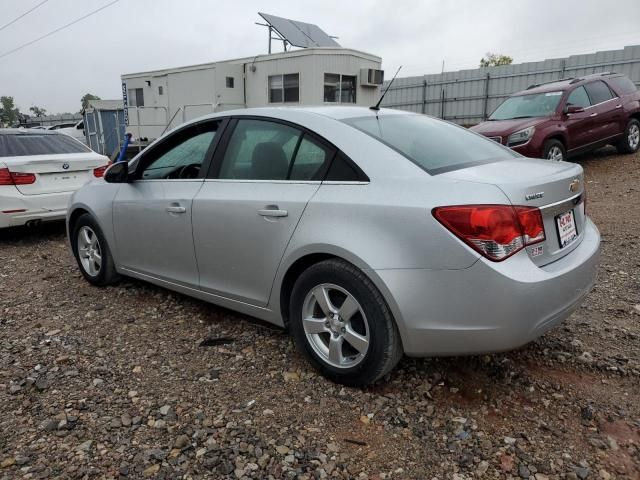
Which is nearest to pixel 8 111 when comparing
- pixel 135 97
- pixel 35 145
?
pixel 135 97

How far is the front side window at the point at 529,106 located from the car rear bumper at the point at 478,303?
25.1ft

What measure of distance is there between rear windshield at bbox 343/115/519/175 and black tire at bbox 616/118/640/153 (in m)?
8.66

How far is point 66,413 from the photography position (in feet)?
8.46

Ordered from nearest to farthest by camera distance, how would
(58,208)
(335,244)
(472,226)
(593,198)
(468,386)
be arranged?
(472,226) < (335,244) < (468,386) < (58,208) < (593,198)

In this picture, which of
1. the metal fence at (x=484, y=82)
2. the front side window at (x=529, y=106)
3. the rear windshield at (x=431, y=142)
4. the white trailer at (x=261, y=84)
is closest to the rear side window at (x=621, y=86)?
the front side window at (x=529, y=106)

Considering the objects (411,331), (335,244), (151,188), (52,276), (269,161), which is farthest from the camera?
(52,276)

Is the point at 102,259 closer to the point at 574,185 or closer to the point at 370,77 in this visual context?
the point at 574,185

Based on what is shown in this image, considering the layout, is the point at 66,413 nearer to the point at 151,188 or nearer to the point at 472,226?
the point at 151,188

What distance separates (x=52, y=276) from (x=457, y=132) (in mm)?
4007

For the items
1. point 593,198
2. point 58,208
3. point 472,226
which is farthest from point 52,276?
point 593,198

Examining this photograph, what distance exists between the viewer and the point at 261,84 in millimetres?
15516

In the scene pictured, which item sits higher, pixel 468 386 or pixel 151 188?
pixel 151 188

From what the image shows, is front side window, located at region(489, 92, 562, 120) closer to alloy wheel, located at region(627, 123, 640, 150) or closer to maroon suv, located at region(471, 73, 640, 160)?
maroon suv, located at region(471, 73, 640, 160)

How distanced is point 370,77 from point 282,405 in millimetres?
14131
